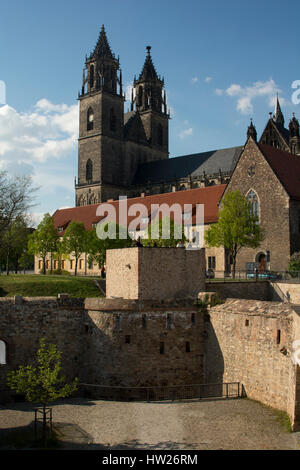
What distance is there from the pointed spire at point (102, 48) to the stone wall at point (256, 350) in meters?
88.0

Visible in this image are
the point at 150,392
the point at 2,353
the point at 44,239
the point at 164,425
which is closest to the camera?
the point at 164,425

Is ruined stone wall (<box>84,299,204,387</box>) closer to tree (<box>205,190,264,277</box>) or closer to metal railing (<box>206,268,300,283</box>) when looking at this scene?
metal railing (<box>206,268,300,283</box>)

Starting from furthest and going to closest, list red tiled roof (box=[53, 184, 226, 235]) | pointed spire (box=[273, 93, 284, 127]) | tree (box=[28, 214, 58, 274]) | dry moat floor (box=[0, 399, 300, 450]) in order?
pointed spire (box=[273, 93, 284, 127]) → red tiled roof (box=[53, 184, 226, 235]) → tree (box=[28, 214, 58, 274]) → dry moat floor (box=[0, 399, 300, 450])

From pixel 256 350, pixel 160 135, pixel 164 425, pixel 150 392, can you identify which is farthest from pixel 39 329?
pixel 160 135

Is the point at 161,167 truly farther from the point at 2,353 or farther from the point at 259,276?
the point at 2,353

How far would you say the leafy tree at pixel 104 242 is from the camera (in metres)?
46.3

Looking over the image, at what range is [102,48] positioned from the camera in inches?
4013

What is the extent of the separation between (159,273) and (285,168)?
28604 millimetres

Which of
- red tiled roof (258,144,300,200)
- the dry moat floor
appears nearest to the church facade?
red tiled roof (258,144,300,200)

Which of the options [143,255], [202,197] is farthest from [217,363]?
[202,197]

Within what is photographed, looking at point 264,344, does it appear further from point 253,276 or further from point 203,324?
point 253,276

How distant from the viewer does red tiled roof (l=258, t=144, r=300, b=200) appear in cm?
4725

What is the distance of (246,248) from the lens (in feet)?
164

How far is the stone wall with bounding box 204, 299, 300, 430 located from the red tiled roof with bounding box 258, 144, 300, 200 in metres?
25.7
